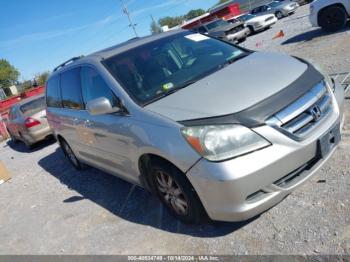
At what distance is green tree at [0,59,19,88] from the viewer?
316ft

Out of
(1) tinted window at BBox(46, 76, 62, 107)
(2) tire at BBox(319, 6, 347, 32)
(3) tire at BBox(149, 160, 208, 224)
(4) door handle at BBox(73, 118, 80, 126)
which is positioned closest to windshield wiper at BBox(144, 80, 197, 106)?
(3) tire at BBox(149, 160, 208, 224)

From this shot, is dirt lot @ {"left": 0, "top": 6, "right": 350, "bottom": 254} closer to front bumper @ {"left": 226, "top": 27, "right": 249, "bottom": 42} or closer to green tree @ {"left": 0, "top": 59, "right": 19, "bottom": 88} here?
front bumper @ {"left": 226, "top": 27, "right": 249, "bottom": 42}

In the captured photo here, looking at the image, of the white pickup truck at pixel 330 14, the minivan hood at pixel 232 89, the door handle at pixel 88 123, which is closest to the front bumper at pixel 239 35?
the white pickup truck at pixel 330 14

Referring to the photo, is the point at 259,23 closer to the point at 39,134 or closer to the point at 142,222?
the point at 39,134

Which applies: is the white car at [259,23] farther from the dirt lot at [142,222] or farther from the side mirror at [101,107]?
the side mirror at [101,107]

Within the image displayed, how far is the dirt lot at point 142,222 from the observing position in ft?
10.00

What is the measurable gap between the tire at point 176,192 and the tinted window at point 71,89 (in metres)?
1.89

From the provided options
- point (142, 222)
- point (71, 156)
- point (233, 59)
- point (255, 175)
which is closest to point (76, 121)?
point (71, 156)

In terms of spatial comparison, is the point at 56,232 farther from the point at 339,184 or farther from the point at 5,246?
the point at 339,184

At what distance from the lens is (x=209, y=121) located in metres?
2.97

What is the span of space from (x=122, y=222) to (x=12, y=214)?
2579mm

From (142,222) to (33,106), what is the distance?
296 inches

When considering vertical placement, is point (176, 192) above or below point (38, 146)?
above

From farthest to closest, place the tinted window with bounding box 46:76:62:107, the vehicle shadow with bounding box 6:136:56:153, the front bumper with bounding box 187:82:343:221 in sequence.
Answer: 1. the vehicle shadow with bounding box 6:136:56:153
2. the tinted window with bounding box 46:76:62:107
3. the front bumper with bounding box 187:82:343:221
